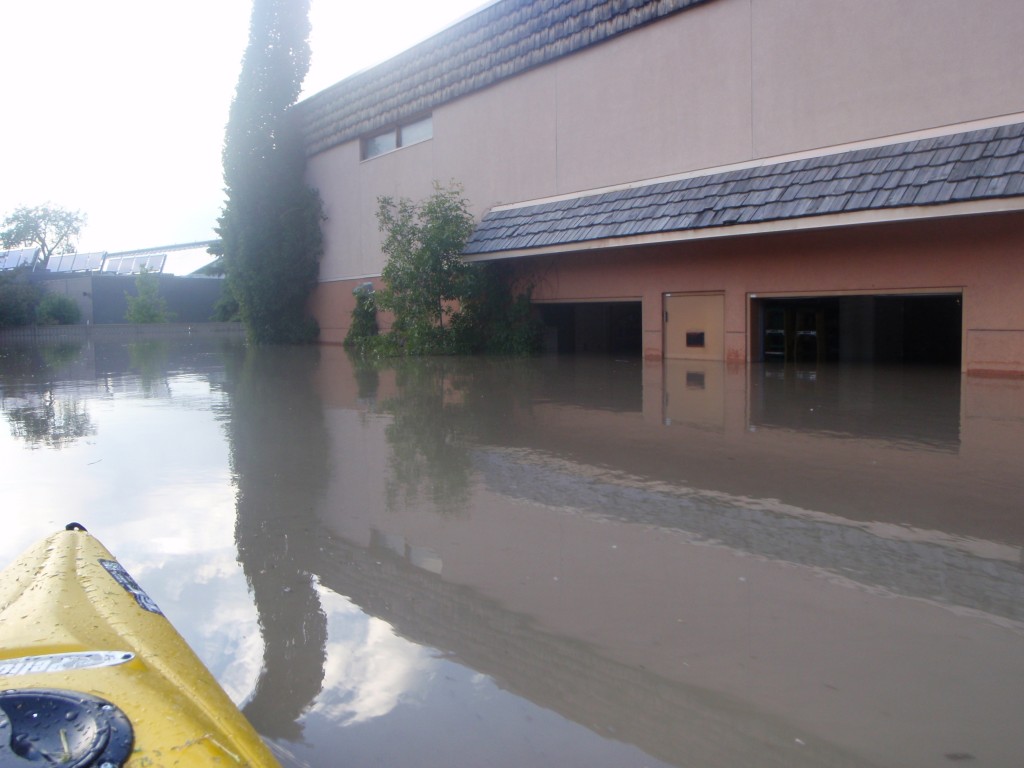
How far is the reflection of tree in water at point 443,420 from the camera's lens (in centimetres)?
599

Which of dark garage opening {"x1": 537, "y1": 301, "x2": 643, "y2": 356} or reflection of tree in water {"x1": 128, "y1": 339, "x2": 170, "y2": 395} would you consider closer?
reflection of tree in water {"x1": 128, "y1": 339, "x2": 170, "y2": 395}

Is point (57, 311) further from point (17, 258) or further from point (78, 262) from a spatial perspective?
point (78, 262)

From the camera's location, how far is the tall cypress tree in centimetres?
2686

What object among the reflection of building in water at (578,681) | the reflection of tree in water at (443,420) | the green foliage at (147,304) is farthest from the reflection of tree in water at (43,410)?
the green foliage at (147,304)

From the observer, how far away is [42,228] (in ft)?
276

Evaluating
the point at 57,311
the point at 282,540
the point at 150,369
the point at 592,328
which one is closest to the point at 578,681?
the point at 282,540

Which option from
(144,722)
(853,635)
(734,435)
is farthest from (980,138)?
(144,722)

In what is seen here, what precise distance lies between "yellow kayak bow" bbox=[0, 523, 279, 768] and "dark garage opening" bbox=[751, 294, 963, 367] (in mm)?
13313

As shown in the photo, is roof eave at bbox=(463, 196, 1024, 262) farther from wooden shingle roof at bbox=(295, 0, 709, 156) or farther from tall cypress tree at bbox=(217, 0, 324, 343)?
tall cypress tree at bbox=(217, 0, 324, 343)

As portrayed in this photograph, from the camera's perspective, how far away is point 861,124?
12.6 metres

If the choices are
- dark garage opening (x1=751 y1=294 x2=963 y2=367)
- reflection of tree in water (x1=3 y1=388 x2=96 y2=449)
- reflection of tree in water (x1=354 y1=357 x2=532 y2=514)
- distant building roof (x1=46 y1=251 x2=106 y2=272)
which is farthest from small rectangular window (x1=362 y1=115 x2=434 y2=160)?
distant building roof (x1=46 y1=251 x2=106 y2=272)

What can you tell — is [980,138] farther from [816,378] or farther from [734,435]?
[734,435]

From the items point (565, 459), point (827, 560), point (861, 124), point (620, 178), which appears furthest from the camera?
point (620, 178)

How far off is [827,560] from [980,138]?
894 cm
